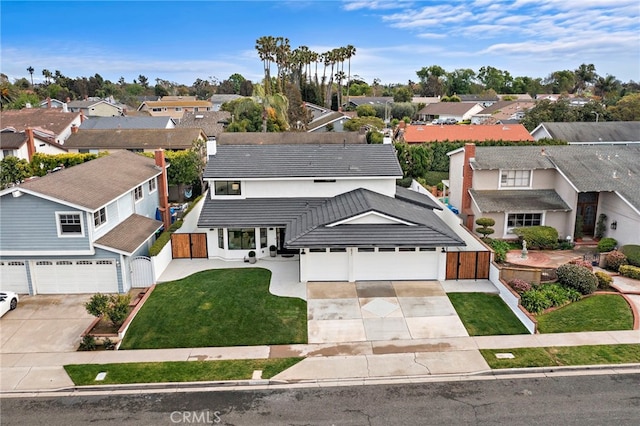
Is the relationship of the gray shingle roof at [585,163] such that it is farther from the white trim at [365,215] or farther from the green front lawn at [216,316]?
the green front lawn at [216,316]

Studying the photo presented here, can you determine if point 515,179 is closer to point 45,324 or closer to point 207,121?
point 45,324

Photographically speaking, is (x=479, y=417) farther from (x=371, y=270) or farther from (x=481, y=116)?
(x=481, y=116)

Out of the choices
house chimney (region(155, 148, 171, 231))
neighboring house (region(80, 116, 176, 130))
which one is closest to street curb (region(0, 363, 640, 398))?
house chimney (region(155, 148, 171, 231))

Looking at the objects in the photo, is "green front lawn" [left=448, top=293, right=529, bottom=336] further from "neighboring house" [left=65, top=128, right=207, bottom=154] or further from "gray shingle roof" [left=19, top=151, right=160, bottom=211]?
"neighboring house" [left=65, top=128, right=207, bottom=154]

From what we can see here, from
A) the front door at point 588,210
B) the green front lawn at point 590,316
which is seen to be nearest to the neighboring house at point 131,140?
the front door at point 588,210

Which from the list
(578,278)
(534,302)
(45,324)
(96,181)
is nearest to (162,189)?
(96,181)

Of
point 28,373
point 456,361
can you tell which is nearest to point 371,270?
point 456,361

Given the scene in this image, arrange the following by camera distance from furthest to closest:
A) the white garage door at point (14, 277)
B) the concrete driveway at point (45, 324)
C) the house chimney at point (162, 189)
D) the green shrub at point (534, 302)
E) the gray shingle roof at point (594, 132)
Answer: the gray shingle roof at point (594, 132) → the house chimney at point (162, 189) → the white garage door at point (14, 277) → the green shrub at point (534, 302) → the concrete driveway at point (45, 324)
